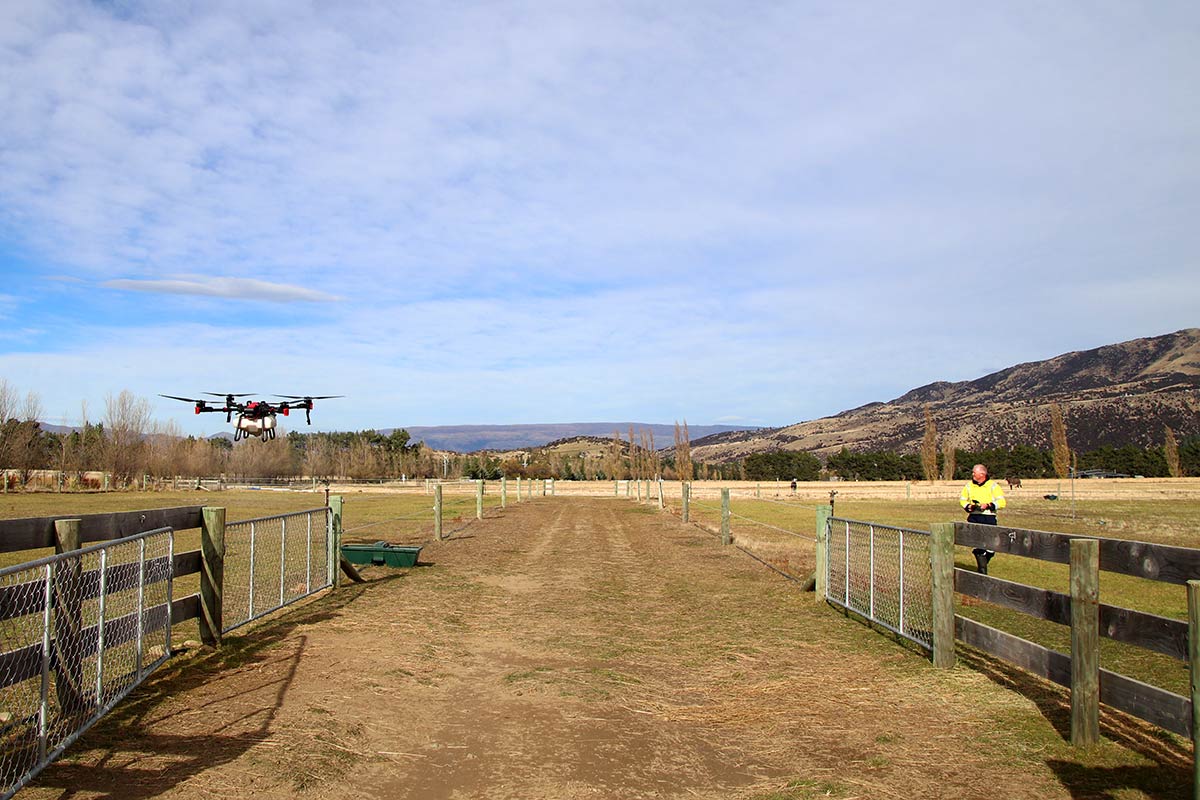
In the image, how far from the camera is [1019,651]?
21.1 ft

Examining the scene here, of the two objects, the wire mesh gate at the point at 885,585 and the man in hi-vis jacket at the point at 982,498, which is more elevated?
the man in hi-vis jacket at the point at 982,498

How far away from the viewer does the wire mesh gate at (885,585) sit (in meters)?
8.67

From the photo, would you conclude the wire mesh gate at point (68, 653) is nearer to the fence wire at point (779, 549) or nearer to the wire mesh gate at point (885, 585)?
the wire mesh gate at point (885, 585)

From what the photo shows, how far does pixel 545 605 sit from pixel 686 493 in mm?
17646

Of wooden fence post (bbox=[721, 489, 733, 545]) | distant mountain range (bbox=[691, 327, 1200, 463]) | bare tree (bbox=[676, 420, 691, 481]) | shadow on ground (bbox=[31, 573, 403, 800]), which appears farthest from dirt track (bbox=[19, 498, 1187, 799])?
distant mountain range (bbox=[691, 327, 1200, 463])

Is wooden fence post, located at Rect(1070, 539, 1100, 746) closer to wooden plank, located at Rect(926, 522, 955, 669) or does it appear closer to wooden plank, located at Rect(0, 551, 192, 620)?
wooden plank, located at Rect(926, 522, 955, 669)

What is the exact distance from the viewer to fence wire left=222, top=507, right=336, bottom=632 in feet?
31.4

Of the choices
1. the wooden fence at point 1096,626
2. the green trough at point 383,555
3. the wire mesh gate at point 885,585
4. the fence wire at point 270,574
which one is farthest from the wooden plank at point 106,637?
the green trough at point 383,555

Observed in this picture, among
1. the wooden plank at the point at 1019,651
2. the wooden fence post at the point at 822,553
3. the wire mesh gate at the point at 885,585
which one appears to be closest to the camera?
the wooden plank at the point at 1019,651

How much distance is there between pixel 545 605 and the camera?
11.3 m

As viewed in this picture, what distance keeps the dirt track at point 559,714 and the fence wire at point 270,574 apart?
0.47 m

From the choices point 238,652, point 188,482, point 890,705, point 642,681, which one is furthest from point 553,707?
point 188,482

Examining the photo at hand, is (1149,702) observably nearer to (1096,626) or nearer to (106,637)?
→ (1096,626)

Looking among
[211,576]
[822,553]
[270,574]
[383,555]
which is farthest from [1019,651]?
[270,574]
